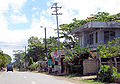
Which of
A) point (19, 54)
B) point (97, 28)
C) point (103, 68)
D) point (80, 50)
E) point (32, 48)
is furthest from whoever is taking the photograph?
point (19, 54)

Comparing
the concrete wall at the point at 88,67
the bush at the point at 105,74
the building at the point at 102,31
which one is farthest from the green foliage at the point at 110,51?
the building at the point at 102,31

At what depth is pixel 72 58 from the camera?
27.9 metres

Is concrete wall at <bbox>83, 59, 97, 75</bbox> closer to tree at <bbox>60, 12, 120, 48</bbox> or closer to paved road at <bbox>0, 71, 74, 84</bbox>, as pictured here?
paved road at <bbox>0, 71, 74, 84</bbox>

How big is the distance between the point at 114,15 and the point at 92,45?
10.9 metres

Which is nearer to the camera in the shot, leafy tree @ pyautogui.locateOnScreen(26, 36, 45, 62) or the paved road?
the paved road

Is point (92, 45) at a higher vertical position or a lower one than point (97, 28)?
lower

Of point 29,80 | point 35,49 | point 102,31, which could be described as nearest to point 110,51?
point 29,80

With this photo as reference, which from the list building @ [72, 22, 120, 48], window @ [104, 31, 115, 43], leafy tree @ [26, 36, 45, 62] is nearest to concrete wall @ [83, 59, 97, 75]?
building @ [72, 22, 120, 48]

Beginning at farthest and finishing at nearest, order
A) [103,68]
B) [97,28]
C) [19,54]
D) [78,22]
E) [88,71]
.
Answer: [19,54] → [78,22] → [97,28] → [88,71] → [103,68]

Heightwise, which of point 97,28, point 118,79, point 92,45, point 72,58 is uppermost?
point 97,28

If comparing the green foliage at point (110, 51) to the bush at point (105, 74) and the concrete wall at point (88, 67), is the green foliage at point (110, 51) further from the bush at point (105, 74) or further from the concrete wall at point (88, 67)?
the concrete wall at point (88, 67)

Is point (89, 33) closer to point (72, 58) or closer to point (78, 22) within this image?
point (72, 58)

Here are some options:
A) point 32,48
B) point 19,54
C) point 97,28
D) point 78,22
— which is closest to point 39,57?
point 32,48

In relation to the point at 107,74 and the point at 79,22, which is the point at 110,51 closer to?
the point at 107,74
